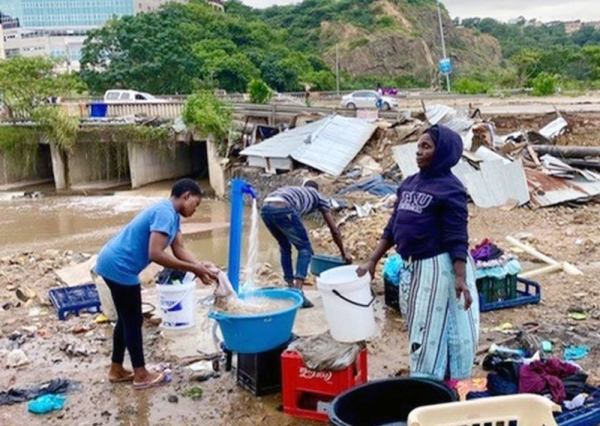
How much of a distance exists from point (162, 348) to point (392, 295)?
7.02ft

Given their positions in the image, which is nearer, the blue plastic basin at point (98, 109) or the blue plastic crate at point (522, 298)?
the blue plastic crate at point (522, 298)

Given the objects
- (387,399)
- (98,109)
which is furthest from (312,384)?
(98,109)

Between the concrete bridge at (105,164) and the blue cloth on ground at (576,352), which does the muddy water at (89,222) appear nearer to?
the concrete bridge at (105,164)

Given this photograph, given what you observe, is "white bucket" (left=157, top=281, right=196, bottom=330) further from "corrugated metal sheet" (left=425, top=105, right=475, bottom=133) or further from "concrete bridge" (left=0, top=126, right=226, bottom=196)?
"concrete bridge" (left=0, top=126, right=226, bottom=196)

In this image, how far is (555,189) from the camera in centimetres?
1191

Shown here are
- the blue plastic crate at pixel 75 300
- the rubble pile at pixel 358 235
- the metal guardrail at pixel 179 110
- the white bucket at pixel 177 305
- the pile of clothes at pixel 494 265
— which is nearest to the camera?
the white bucket at pixel 177 305

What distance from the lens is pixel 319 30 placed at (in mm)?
67312

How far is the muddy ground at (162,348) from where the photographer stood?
4145 mm

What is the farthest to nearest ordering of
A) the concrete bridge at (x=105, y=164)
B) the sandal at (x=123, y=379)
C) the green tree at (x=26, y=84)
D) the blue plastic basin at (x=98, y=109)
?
the green tree at (x=26, y=84) < the blue plastic basin at (x=98, y=109) < the concrete bridge at (x=105, y=164) < the sandal at (x=123, y=379)

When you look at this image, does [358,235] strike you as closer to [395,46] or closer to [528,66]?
[528,66]

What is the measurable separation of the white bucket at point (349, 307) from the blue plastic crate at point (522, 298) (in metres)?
2.40

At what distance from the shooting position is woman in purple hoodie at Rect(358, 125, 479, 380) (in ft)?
11.1

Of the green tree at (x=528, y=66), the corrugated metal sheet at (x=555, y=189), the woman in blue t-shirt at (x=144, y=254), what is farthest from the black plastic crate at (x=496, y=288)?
the green tree at (x=528, y=66)

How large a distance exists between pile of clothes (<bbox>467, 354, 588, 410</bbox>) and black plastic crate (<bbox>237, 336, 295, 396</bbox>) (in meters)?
1.31
